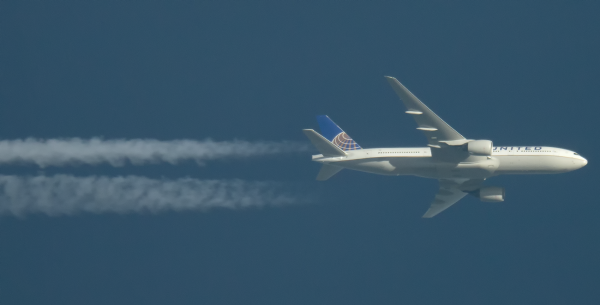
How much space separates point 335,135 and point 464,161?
11387mm

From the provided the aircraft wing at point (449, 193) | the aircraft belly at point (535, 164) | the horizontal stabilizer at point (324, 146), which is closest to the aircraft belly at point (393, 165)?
the horizontal stabilizer at point (324, 146)

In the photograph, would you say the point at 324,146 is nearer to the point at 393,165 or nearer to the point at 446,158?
the point at 393,165

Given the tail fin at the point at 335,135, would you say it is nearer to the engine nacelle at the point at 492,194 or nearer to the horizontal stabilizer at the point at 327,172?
the horizontal stabilizer at the point at 327,172

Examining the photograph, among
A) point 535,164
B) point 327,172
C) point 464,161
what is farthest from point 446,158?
point 327,172

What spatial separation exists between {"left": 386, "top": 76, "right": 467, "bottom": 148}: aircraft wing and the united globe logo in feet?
23.8

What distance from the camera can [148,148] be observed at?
77062mm

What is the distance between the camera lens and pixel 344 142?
2936 inches

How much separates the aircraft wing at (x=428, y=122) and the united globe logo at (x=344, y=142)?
7243 millimetres

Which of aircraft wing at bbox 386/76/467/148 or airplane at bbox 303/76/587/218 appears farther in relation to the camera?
airplane at bbox 303/76/587/218

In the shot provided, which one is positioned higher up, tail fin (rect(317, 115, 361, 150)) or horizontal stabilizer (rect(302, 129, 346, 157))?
tail fin (rect(317, 115, 361, 150))

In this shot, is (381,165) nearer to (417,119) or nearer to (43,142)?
(417,119)

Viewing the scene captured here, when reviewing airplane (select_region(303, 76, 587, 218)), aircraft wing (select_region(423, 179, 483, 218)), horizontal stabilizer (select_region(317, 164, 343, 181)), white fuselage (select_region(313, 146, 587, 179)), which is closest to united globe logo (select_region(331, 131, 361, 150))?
airplane (select_region(303, 76, 587, 218))

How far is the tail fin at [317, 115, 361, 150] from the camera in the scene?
243ft

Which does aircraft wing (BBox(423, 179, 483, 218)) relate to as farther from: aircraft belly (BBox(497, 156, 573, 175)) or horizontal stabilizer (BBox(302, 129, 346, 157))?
horizontal stabilizer (BBox(302, 129, 346, 157))
